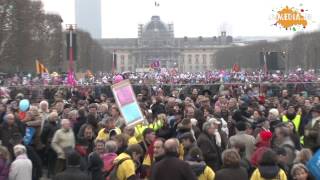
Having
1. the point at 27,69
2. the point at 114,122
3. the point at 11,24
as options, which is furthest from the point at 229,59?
the point at 114,122

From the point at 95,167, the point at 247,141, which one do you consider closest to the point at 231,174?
the point at 95,167

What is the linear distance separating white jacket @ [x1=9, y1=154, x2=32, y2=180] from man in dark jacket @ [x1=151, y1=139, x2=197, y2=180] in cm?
231

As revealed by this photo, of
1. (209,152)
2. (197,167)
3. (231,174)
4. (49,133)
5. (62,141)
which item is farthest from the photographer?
(49,133)

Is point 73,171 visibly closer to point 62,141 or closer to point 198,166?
point 198,166

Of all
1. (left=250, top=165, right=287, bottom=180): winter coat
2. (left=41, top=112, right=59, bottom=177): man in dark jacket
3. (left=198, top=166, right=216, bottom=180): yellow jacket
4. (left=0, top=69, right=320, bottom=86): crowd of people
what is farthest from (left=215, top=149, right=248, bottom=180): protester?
(left=0, top=69, right=320, bottom=86): crowd of people

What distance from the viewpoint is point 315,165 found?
941 centimetres

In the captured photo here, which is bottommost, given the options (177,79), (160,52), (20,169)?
(160,52)

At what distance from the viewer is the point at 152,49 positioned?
184375 mm

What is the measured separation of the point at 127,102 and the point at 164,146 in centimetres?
282

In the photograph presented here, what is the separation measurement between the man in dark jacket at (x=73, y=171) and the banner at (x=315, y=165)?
277 cm

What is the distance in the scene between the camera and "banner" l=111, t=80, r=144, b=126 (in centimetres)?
1198

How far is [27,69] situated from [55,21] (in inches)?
463

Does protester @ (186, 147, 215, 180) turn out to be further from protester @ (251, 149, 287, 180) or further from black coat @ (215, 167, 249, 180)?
protester @ (251, 149, 287, 180)

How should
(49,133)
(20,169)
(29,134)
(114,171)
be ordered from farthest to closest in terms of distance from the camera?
(49,133) < (29,134) < (20,169) < (114,171)
